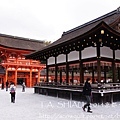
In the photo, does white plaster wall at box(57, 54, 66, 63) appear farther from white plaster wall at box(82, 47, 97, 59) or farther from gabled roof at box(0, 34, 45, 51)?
gabled roof at box(0, 34, 45, 51)

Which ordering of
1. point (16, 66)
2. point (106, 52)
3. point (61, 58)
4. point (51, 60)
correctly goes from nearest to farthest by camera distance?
point (106, 52) < point (61, 58) < point (51, 60) < point (16, 66)

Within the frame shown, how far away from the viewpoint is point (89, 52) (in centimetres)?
1370

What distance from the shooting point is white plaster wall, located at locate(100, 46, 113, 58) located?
42.9ft

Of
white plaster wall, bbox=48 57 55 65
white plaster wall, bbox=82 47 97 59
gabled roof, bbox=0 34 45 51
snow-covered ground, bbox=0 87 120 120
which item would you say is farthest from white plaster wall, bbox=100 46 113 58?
gabled roof, bbox=0 34 45 51

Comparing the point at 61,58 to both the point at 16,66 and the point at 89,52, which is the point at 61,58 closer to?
the point at 89,52

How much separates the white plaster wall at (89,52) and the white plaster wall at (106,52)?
1.68 ft

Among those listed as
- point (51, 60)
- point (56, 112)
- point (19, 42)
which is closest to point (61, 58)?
point (51, 60)

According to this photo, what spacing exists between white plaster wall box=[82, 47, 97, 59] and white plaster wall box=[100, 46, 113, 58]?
0.51m

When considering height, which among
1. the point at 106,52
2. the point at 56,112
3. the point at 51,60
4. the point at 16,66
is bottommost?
the point at 56,112

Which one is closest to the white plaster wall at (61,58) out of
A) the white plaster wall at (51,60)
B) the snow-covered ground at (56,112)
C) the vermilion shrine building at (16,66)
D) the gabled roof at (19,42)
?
the white plaster wall at (51,60)

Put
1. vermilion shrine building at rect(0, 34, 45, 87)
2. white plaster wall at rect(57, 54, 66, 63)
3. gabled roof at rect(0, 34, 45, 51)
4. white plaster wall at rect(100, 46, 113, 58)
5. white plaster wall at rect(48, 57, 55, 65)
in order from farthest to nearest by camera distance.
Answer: gabled roof at rect(0, 34, 45, 51) < vermilion shrine building at rect(0, 34, 45, 87) < white plaster wall at rect(48, 57, 55, 65) < white plaster wall at rect(57, 54, 66, 63) < white plaster wall at rect(100, 46, 113, 58)

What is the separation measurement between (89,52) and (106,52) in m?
1.26

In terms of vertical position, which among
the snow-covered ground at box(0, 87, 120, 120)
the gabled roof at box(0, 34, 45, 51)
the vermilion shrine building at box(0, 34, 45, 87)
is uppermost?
the gabled roof at box(0, 34, 45, 51)

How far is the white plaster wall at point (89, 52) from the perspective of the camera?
1327 cm
